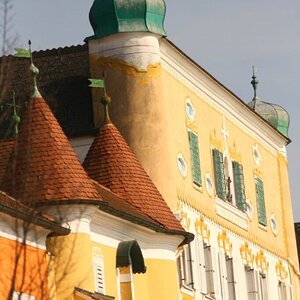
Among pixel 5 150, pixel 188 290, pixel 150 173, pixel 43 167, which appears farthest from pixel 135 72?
pixel 43 167

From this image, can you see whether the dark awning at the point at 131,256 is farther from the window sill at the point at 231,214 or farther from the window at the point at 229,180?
the window at the point at 229,180

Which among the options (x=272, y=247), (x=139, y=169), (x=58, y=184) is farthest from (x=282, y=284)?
(x=58, y=184)

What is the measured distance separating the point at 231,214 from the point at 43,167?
52.5 feet

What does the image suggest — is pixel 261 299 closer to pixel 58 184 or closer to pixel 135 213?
pixel 135 213

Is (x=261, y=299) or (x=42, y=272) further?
(x=261, y=299)

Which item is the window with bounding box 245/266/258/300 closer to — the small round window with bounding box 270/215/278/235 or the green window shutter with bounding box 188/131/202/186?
the small round window with bounding box 270/215/278/235

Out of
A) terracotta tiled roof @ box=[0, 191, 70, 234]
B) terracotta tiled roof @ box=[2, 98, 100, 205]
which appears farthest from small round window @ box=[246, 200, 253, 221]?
terracotta tiled roof @ box=[0, 191, 70, 234]

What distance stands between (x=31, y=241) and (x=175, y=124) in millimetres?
14170

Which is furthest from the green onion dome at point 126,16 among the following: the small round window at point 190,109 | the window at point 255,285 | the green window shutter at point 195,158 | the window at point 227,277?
the window at point 255,285

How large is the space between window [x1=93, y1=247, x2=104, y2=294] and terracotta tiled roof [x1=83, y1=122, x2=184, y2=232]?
393 centimetres

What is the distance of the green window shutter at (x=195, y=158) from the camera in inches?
1966

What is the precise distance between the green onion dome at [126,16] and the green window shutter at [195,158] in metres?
3.57

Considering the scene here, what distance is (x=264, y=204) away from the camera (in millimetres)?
57406

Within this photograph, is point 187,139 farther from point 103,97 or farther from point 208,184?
point 103,97
